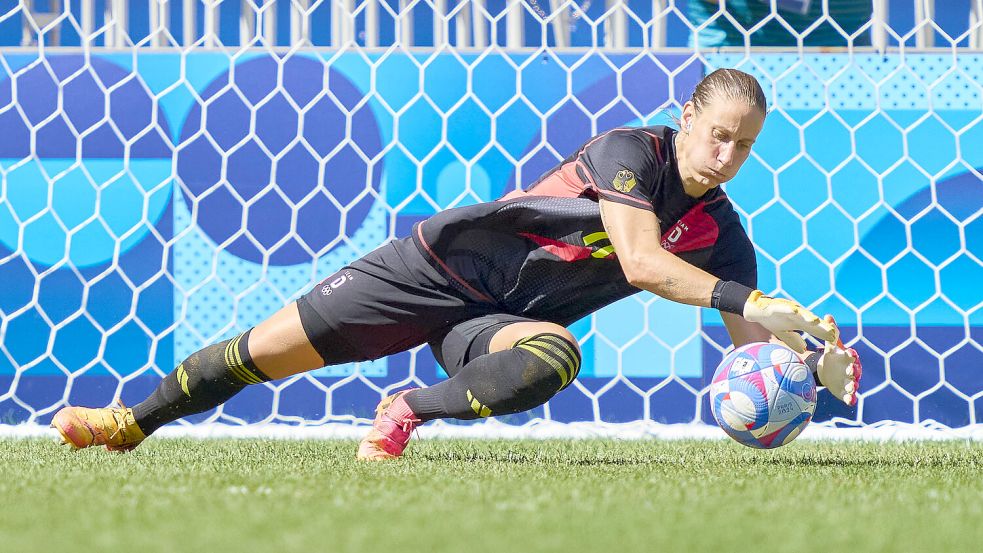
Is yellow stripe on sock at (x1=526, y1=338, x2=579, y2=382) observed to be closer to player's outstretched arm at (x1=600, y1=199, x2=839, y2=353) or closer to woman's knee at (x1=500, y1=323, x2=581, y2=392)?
woman's knee at (x1=500, y1=323, x2=581, y2=392)

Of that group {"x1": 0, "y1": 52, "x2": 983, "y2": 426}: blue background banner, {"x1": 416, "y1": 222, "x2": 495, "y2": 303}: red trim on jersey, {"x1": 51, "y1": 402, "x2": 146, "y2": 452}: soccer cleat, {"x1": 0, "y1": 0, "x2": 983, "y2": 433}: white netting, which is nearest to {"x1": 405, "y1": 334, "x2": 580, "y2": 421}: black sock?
{"x1": 416, "y1": 222, "x2": 495, "y2": 303}: red trim on jersey

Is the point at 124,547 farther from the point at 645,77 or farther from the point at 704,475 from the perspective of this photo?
the point at 645,77

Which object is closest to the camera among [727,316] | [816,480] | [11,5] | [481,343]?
[816,480]

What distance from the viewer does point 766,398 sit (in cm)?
260

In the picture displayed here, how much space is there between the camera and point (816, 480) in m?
2.29

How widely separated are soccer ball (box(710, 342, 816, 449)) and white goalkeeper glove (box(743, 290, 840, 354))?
248 mm

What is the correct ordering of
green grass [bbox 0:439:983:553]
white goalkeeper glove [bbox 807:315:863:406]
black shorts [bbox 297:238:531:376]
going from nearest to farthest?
green grass [bbox 0:439:983:553]
white goalkeeper glove [bbox 807:315:863:406]
black shorts [bbox 297:238:531:376]

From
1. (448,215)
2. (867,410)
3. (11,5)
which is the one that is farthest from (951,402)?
(11,5)

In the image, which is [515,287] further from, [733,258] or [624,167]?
[733,258]

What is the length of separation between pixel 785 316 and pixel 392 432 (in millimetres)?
1032

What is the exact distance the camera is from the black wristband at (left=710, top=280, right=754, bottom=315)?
2410 millimetres

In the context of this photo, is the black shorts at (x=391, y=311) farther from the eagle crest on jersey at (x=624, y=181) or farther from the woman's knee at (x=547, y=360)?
the eagle crest on jersey at (x=624, y=181)

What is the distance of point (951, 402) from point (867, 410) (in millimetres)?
301

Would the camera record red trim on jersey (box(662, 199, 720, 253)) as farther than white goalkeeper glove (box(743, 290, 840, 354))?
Yes
